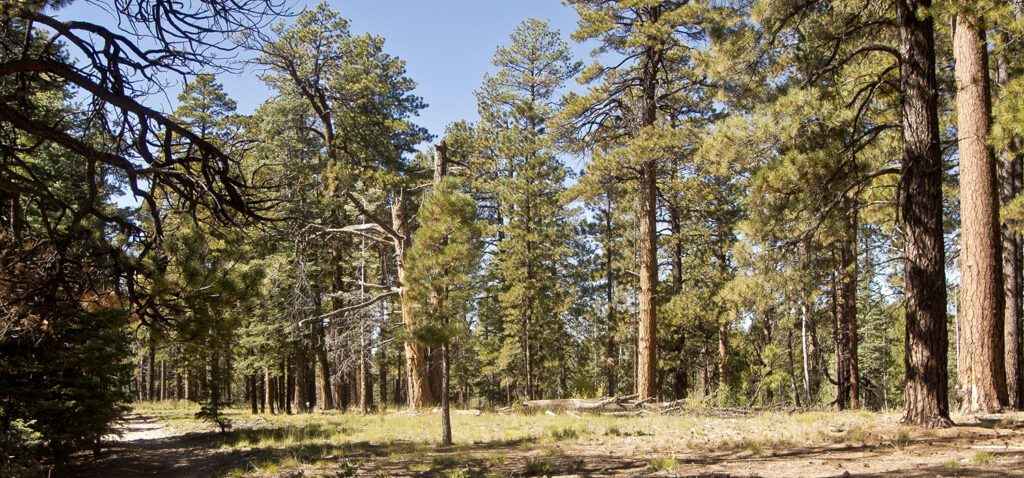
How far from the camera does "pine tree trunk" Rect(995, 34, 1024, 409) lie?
12031 mm

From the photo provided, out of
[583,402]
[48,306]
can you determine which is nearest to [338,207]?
[583,402]

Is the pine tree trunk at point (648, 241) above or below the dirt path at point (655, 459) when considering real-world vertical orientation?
above

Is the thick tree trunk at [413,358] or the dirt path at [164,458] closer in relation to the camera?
the dirt path at [164,458]

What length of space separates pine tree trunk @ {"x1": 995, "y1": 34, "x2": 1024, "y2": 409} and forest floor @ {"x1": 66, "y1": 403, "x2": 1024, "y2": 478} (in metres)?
3.33

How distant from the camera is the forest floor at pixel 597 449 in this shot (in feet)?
22.2

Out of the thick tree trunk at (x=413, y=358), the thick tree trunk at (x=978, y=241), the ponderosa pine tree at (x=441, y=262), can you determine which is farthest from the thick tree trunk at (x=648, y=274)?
the thick tree trunk at (x=978, y=241)

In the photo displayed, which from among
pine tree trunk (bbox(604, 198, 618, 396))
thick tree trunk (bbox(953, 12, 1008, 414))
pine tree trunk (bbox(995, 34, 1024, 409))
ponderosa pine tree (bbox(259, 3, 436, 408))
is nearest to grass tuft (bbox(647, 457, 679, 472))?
thick tree trunk (bbox(953, 12, 1008, 414))

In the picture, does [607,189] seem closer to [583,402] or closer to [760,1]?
[583,402]

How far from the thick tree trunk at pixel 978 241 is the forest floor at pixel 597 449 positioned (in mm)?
606

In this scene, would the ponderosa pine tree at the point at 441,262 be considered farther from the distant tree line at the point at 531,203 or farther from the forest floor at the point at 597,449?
the forest floor at the point at 597,449

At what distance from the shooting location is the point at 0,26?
4.37m

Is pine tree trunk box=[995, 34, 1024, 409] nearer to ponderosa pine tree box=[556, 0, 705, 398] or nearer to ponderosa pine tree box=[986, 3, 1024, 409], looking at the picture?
ponderosa pine tree box=[986, 3, 1024, 409]

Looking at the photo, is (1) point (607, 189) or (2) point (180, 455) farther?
(1) point (607, 189)

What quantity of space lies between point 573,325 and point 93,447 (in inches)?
920
